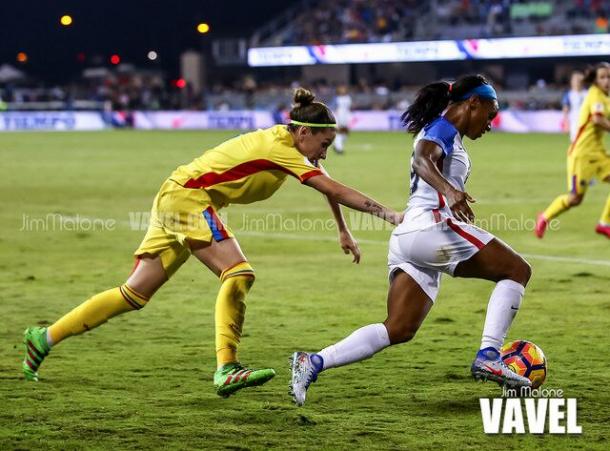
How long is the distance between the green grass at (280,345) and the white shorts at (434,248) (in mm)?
737

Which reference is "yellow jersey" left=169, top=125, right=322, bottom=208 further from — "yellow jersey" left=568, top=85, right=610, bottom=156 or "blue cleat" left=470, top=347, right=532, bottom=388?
"yellow jersey" left=568, top=85, right=610, bottom=156

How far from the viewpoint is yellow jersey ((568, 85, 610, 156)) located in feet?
44.7

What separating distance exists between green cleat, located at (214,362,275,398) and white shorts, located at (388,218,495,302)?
3.24ft

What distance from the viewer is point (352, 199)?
641 cm

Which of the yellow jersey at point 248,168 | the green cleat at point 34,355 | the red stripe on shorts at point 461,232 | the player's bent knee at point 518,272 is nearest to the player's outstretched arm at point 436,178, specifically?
the red stripe on shorts at point 461,232

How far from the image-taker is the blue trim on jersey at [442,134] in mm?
6395

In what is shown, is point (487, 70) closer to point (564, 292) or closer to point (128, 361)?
point (564, 292)

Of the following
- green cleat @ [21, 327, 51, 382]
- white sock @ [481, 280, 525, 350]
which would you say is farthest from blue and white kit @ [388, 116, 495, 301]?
green cleat @ [21, 327, 51, 382]

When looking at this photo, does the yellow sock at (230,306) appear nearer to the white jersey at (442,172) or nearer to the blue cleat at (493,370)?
the white jersey at (442,172)

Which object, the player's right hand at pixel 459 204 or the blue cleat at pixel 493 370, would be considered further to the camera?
the blue cleat at pixel 493 370

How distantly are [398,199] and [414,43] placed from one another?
113ft

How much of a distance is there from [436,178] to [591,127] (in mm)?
8200

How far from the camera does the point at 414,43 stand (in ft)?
173

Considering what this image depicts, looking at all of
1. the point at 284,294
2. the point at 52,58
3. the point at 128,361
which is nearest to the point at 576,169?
the point at 284,294
